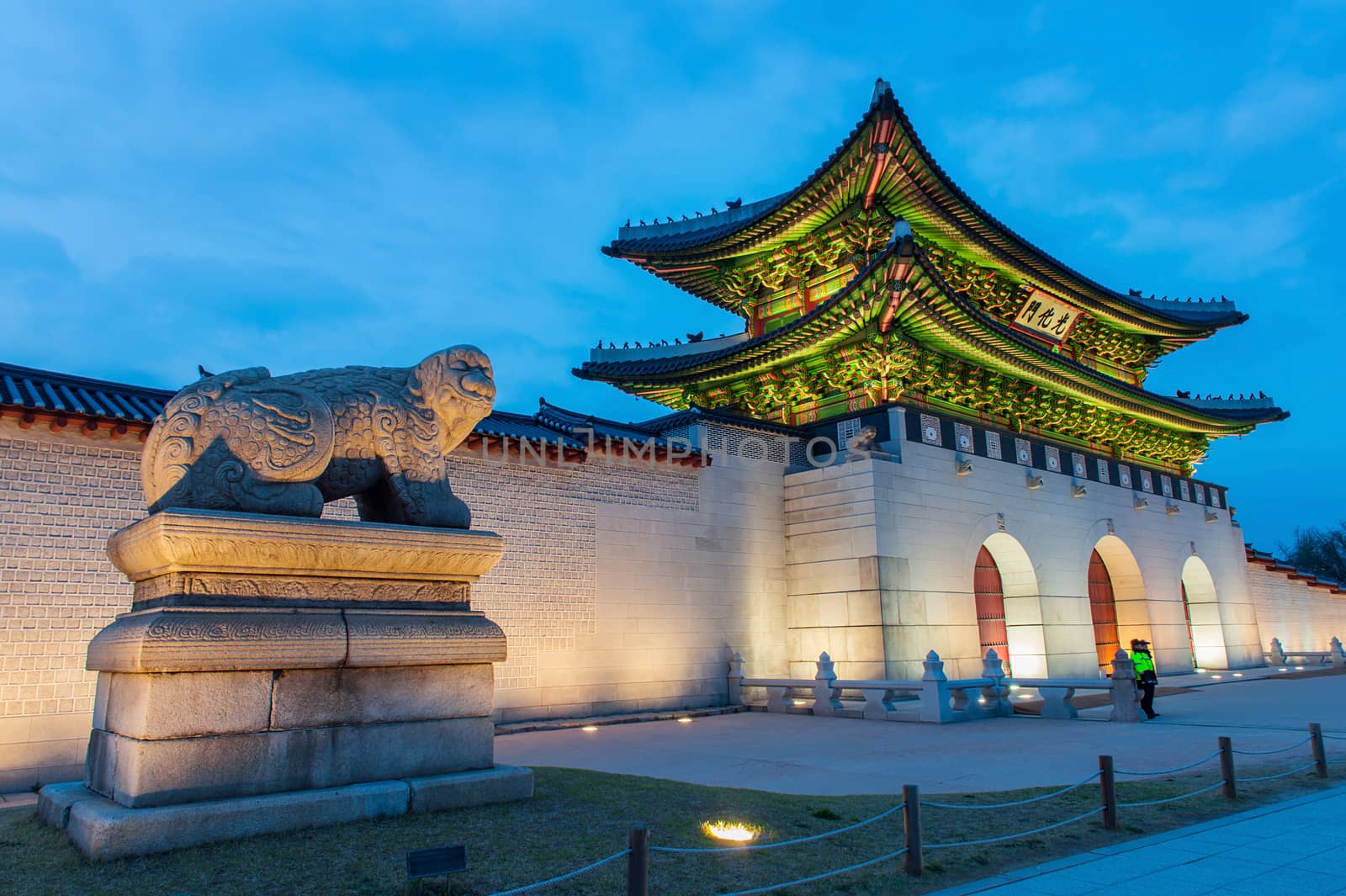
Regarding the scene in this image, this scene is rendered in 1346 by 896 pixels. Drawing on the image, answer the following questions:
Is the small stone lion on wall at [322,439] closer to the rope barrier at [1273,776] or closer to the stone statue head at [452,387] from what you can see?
the stone statue head at [452,387]

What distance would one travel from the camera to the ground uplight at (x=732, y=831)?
464cm

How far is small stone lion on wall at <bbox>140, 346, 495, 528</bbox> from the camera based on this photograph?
4.80 meters

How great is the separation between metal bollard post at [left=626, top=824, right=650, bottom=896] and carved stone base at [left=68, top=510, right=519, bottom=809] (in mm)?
1921

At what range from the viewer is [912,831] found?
4.45m

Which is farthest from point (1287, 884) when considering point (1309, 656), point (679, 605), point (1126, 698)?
point (1309, 656)

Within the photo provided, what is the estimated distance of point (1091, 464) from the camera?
812 inches

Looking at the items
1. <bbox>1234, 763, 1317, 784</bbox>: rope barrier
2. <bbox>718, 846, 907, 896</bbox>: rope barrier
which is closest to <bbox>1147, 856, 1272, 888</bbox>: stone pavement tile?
<bbox>718, 846, 907, 896</bbox>: rope barrier

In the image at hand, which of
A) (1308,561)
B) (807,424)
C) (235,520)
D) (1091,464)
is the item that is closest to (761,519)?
(807,424)

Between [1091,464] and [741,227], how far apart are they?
34.4 ft

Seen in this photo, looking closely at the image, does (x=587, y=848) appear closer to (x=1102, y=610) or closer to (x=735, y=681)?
(x=735, y=681)

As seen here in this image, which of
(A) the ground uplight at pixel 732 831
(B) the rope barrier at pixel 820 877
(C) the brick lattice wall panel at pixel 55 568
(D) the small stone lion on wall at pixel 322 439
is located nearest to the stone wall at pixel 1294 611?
(B) the rope barrier at pixel 820 877

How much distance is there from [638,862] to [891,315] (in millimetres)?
13554

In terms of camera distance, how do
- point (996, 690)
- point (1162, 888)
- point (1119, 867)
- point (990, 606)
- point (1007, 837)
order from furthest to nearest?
point (990, 606)
point (996, 690)
point (1007, 837)
point (1119, 867)
point (1162, 888)

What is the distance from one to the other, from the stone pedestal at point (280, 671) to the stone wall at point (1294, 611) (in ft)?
89.8
